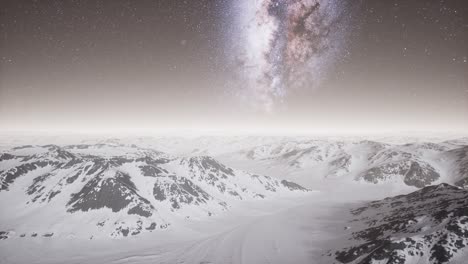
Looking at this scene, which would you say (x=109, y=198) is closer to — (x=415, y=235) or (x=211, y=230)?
(x=211, y=230)

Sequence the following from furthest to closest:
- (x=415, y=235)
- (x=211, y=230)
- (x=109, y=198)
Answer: (x=109, y=198)
(x=211, y=230)
(x=415, y=235)

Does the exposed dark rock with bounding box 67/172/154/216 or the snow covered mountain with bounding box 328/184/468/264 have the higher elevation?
the snow covered mountain with bounding box 328/184/468/264

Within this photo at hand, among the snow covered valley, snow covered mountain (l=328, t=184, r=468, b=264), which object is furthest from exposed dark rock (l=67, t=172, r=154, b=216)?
snow covered mountain (l=328, t=184, r=468, b=264)

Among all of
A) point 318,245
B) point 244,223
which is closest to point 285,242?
point 318,245

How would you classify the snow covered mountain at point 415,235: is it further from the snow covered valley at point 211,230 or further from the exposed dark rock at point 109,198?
the exposed dark rock at point 109,198

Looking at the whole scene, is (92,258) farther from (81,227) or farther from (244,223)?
(244,223)

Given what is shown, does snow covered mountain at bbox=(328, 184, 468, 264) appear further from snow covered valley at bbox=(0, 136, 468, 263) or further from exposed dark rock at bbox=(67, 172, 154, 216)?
exposed dark rock at bbox=(67, 172, 154, 216)

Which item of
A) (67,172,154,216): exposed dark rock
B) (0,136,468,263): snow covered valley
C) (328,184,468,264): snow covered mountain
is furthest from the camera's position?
(67,172,154,216): exposed dark rock

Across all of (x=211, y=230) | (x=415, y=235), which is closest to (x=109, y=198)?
(x=211, y=230)
